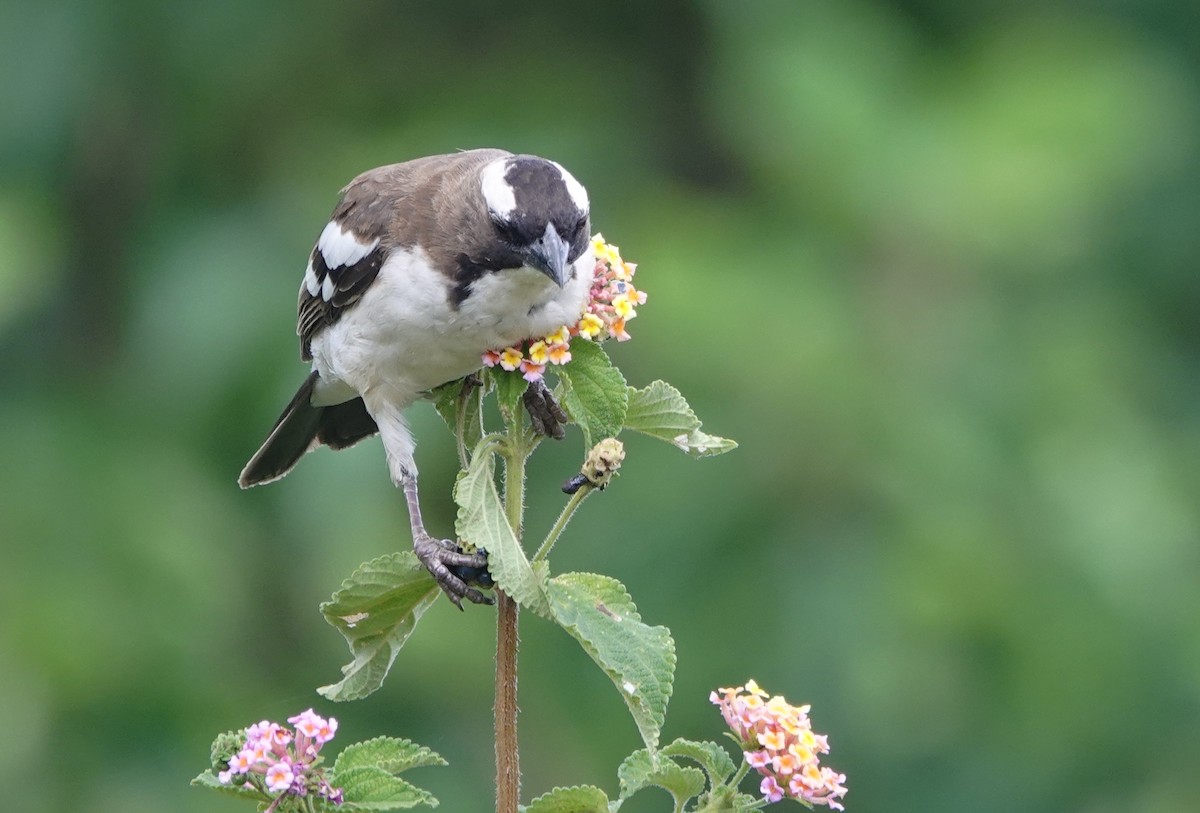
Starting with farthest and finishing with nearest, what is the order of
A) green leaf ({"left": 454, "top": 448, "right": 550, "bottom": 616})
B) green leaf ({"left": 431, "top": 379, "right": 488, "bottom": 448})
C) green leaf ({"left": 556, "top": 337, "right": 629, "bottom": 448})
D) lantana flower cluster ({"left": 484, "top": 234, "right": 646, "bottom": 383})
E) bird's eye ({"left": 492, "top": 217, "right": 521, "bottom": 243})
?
bird's eye ({"left": 492, "top": 217, "right": 521, "bottom": 243}), green leaf ({"left": 431, "top": 379, "right": 488, "bottom": 448}), lantana flower cluster ({"left": 484, "top": 234, "right": 646, "bottom": 383}), green leaf ({"left": 556, "top": 337, "right": 629, "bottom": 448}), green leaf ({"left": 454, "top": 448, "right": 550, "bottom": 616})

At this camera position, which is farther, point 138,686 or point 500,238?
point 138,686

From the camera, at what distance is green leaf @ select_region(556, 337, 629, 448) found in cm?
220

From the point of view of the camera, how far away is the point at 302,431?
3.55m

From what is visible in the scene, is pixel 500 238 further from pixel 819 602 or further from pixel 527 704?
pixel 527 704

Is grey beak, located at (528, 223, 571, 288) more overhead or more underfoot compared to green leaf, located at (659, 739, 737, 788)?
more overhead

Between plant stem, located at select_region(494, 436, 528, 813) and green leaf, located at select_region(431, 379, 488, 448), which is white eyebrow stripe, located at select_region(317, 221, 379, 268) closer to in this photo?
green leaf, located at select_region(431, 379, 488, 448)

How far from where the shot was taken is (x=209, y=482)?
6684 mm

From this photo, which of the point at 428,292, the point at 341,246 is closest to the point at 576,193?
the point at 428,292

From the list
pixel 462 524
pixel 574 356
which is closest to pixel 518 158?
pixel 574 356

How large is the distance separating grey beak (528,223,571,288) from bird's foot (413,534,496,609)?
1.63 ft

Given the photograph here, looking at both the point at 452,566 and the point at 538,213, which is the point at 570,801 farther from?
the point at 538,213

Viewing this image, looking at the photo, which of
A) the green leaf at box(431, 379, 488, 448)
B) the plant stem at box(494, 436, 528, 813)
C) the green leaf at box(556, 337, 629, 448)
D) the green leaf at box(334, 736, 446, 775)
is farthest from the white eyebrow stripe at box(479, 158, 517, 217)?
the green leaf at box(334, 736, 446, 775)

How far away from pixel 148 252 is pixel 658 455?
2.29 metres

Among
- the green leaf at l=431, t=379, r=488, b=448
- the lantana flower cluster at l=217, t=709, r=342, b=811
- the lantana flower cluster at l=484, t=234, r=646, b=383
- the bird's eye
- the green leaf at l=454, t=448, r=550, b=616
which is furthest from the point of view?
the bird's eye
